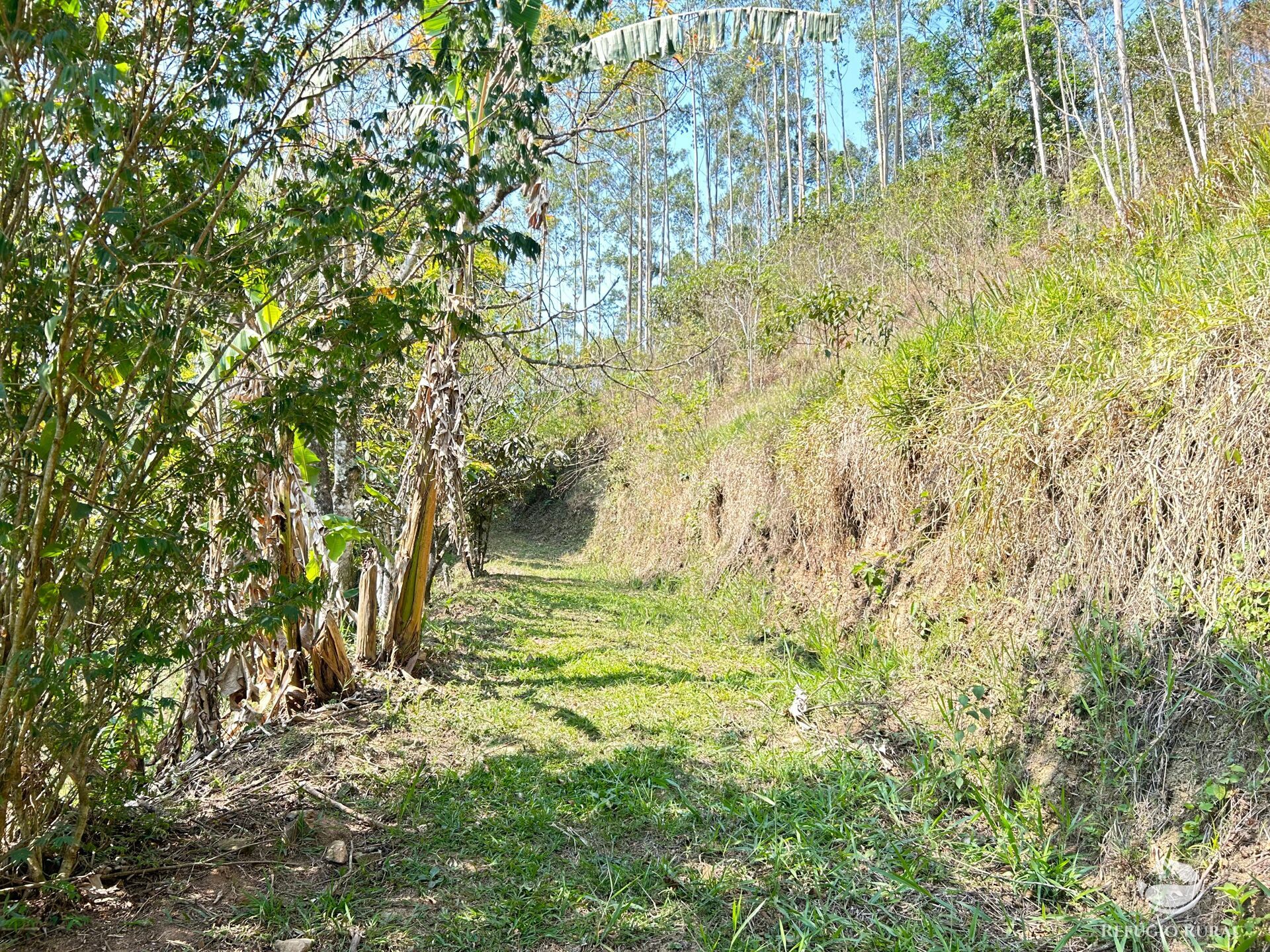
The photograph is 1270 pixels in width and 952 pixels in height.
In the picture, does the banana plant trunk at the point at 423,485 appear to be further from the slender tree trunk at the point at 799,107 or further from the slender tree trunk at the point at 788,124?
the slender tree trunk at the point at 799,107

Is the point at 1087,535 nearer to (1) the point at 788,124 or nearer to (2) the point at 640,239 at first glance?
(1) the point at 788,124

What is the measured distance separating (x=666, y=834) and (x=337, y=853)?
1.38 meters

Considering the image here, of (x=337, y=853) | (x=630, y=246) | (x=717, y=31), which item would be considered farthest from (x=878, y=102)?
(x=337, y=853)

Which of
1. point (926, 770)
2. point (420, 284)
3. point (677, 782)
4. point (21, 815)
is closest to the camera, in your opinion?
point (21, 815)

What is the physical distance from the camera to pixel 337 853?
10.1 feet

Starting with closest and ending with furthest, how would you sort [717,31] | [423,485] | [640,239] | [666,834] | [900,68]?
[666,834], [423,485], [717,31], [900,68], [640,239]

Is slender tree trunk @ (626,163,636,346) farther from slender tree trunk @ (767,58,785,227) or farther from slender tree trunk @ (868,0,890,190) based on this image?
slender tree trunk @ (868,0,890,190)

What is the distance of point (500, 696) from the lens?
5.17 m

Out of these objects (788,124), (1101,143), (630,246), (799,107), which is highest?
(799,107)

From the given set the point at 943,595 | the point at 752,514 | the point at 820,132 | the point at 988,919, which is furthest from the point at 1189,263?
the point at 820,132

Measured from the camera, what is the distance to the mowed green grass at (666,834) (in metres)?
2.57

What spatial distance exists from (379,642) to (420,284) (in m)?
3.10

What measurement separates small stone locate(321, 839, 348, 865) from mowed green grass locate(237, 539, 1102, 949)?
0.13 meters

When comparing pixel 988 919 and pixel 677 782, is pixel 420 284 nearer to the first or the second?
pixel 677 782
